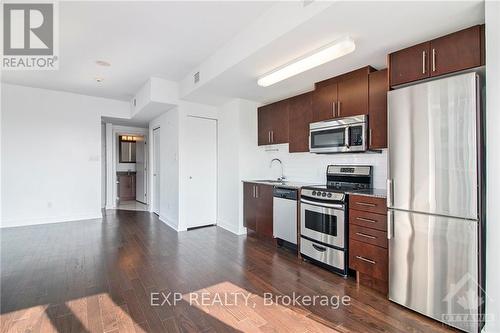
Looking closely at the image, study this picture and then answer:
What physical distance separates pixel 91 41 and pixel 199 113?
2136mm

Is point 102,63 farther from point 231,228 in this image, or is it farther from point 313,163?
point 313,163

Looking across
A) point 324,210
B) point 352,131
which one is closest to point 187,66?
point 352,131

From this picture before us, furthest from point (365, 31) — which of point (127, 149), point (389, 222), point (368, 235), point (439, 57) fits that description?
point (127, 149)

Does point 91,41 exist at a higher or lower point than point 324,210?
higher

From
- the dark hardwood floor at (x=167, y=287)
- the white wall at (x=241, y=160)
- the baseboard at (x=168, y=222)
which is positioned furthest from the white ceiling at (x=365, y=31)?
the baseboard at (x=168, y=222)

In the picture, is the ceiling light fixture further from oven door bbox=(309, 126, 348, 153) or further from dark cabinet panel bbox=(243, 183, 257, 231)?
dark cabinet panel bbox=(243, 183, 257, 231)

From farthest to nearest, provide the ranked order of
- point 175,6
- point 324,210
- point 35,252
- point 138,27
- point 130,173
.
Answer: point 130,173 → point 35,252 → point 324,210 → point 138,27 → point 175,6

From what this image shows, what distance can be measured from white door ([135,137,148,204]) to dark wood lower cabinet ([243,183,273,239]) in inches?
179

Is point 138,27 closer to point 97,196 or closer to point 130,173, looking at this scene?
point 97,196

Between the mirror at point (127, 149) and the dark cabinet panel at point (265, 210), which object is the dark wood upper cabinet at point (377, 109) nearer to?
the dark cabinet panel at point (265, 210)

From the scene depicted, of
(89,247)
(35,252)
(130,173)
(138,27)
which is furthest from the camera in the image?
(130,173)

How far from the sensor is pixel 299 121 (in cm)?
384

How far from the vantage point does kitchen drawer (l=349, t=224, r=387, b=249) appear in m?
2.39

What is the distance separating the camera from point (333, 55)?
2.43 metres
